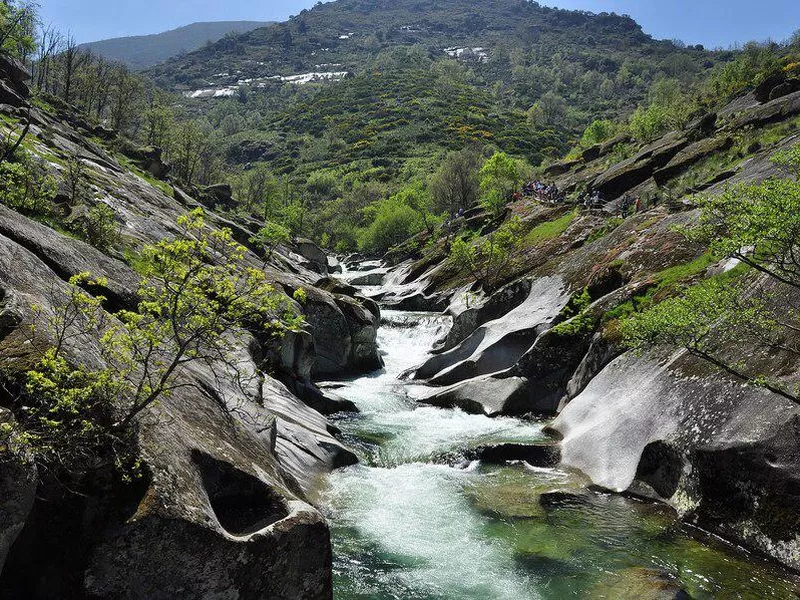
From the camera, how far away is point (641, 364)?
2141cm

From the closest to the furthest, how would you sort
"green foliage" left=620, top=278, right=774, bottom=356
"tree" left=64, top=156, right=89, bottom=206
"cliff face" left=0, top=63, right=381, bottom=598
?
"cliff face" left=0, top=63, right=381, bottom=598 < "green foliage" left=620, top=278, right=774, bottom=356 < "tree" left=64, top=156, right=89, bottom=206

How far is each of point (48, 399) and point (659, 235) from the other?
3129 cm

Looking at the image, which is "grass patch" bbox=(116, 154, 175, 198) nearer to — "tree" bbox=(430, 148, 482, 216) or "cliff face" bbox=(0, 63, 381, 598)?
"tree" bbox=(430, 148, 482, 216)

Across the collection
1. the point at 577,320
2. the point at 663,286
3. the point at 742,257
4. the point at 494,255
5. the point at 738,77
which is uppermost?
the point at 738,77

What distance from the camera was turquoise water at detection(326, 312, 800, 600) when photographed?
1223cm

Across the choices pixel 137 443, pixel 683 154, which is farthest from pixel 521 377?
pixel 683 154

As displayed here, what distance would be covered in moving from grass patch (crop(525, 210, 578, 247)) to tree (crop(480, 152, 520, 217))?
14.1 m

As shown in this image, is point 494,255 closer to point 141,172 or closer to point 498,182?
point 498,182

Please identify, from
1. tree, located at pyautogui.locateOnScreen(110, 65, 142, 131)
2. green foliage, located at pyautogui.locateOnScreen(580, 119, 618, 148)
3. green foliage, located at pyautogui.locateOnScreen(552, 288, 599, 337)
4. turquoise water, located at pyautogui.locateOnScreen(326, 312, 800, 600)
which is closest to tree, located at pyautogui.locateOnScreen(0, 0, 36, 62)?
turquoise water, located at pyautogui.locateOnScreen(326, 312, 800, 600)

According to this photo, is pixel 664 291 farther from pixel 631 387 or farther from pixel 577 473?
pixel 577 473

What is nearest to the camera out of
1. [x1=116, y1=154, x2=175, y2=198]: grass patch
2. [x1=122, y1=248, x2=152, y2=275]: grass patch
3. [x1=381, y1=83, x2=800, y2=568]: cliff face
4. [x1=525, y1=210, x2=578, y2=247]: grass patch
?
[x1=381, y1=83, x2=800, y2=568]: cliff face

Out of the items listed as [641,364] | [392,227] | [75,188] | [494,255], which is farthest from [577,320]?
[392,227]

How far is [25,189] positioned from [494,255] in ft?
105

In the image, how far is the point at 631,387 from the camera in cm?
2078
